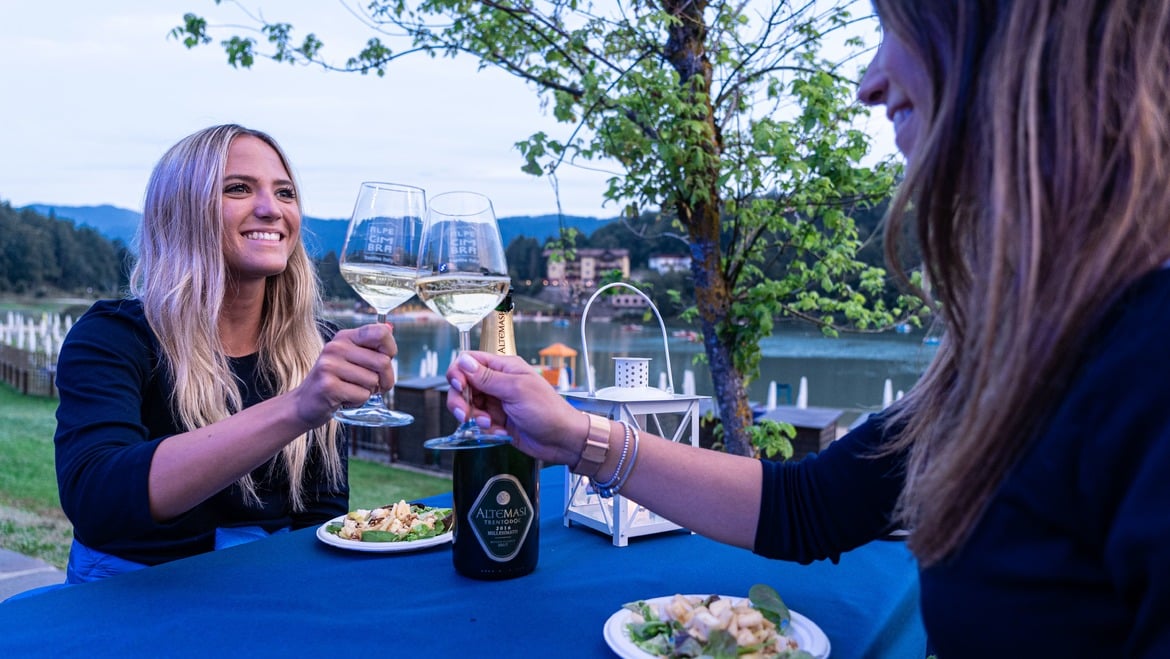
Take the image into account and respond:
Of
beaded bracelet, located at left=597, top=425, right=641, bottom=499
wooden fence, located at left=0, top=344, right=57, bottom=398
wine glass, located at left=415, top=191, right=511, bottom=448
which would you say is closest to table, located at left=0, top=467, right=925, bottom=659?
beaded bracelet, located at left=597, top=425, right=641, bottom=499

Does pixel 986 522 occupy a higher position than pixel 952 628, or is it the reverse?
pixel 986 522

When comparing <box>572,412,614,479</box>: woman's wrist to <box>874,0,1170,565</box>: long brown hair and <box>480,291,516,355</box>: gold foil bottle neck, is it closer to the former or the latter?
<box>480,291,516,355</box>: gold foil bottle neck

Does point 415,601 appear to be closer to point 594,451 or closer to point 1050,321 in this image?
point 594,451

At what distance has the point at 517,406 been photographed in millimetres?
1294

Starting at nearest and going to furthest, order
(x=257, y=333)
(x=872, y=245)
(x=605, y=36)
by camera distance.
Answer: (x=257, y=333)
(x=605, y=36)
(x=872, y=245)

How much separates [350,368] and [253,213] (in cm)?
103

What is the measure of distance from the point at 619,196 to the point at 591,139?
1.27 feet

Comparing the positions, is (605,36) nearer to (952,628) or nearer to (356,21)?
(356,21)

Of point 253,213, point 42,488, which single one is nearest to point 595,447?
point 253,213

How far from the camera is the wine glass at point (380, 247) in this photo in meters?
1.43

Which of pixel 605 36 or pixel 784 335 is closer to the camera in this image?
pixel 605 36

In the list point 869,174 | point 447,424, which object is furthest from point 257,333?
point 447,424

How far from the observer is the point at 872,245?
4.68 meters

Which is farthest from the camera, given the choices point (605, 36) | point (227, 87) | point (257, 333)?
point (227, 87)
